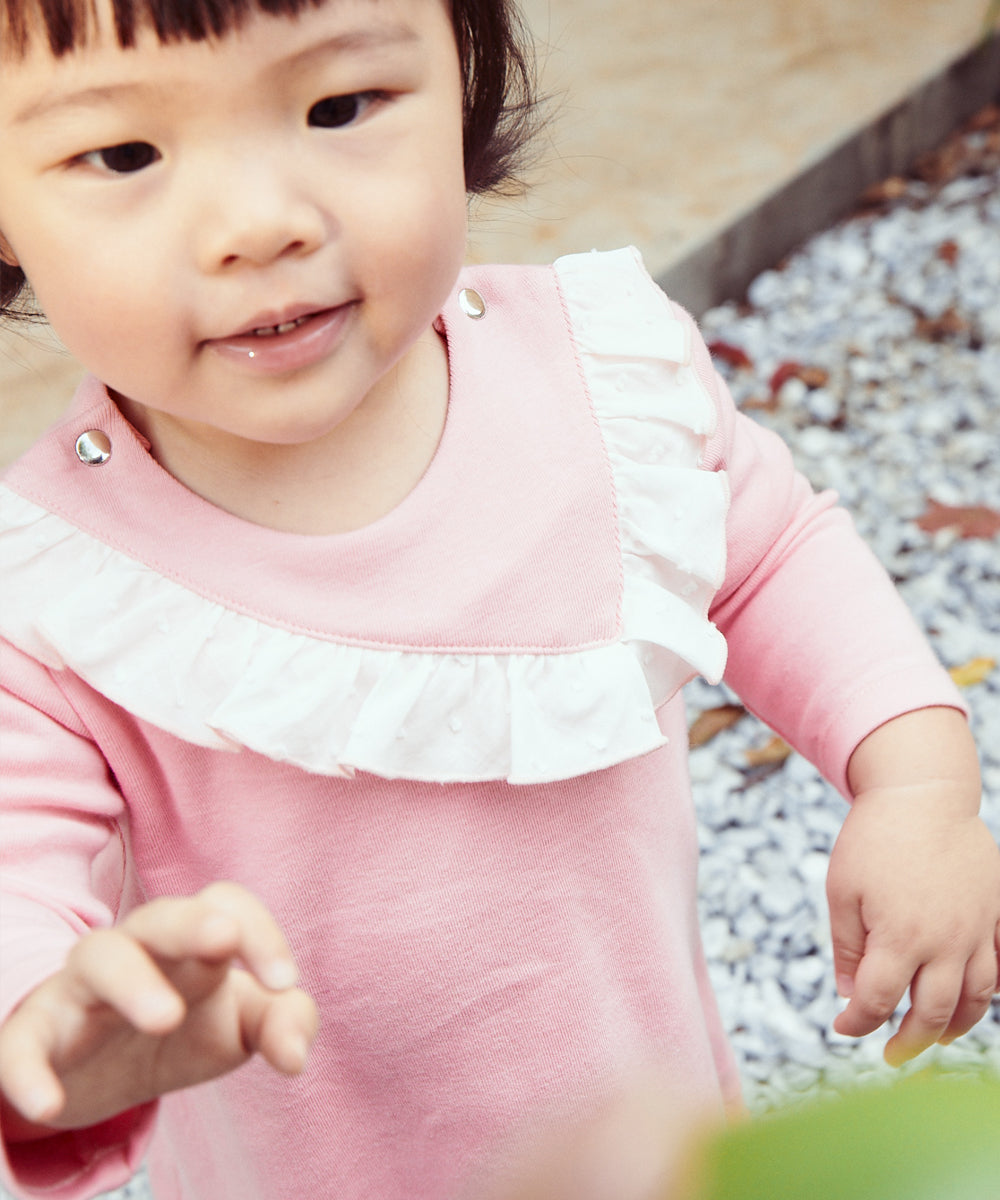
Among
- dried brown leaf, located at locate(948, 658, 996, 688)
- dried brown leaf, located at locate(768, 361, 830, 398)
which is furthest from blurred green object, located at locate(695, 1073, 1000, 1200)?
dried brown leaf, located at locate(768, 361, 830, 398)

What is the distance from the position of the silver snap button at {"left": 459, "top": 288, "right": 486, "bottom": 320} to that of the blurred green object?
0.72m

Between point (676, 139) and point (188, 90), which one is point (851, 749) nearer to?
point (188, 90)

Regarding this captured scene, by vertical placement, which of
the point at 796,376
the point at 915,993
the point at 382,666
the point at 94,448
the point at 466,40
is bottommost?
the point at 796,376

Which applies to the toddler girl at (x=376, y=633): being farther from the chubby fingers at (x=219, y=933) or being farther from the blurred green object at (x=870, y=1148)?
the blurred green object at (x=870, y=1148)

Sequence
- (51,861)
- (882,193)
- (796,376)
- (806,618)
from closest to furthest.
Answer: (51,861) < (806,618) < (796,376) < (882,193)

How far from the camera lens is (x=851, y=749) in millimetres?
826

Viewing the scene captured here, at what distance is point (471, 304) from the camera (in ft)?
2.74

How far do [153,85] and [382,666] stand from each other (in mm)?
309

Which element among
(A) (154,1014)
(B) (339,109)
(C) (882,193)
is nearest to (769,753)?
(B) (339,109)

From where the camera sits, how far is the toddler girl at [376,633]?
0.57 meters

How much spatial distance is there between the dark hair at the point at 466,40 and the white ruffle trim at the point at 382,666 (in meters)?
0.24

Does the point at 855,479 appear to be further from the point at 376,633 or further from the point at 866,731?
the point at 376,633

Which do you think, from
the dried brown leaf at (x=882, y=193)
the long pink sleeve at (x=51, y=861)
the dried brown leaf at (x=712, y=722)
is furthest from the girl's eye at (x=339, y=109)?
the dried brown leaf at (x=882, y=193)

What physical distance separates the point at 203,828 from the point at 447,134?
394 millimetres
